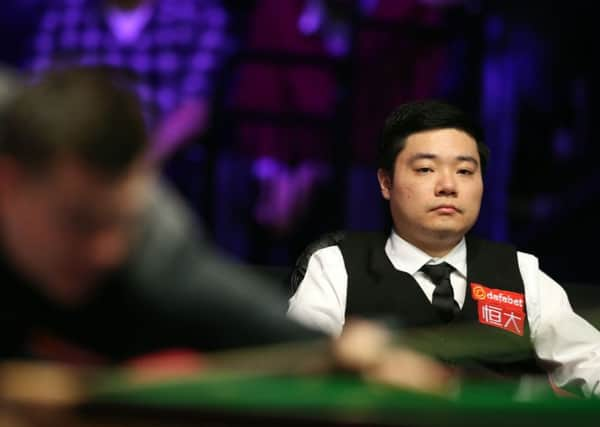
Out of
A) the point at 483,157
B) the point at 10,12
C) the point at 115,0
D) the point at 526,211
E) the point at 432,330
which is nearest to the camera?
the point at 432,330

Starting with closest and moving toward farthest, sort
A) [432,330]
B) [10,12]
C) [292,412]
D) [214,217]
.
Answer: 1. [292,412]
2. [432,330]
3. [10,12]
4. [214,217]

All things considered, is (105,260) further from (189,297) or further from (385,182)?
(385,182)

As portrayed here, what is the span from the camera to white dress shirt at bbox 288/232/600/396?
1.34 m

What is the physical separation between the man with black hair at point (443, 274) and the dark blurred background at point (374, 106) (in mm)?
1171

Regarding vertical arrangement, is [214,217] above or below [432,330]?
above

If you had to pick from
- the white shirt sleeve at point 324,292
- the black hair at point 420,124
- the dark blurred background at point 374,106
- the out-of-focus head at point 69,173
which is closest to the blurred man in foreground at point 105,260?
the out-of-focus head at point 69,173

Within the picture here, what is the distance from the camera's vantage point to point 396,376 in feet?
2.21

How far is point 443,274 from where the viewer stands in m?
1.36

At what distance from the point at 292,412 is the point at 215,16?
207cm

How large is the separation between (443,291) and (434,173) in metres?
0.20

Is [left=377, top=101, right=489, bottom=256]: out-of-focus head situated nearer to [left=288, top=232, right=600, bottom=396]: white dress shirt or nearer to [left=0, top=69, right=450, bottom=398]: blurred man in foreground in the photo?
[left=288, top=232, right=600, bottom=396]: white dress shirt

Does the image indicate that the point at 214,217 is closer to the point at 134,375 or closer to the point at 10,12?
the point at 10,12

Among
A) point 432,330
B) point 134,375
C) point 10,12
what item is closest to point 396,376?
point 134,375

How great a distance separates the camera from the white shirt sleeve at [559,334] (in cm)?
135
